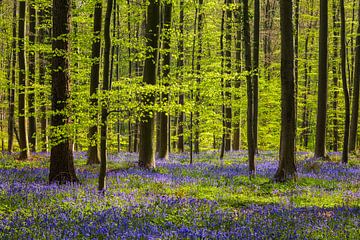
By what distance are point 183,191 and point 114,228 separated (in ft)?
14.9

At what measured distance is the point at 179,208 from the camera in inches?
323

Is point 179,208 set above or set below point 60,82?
below

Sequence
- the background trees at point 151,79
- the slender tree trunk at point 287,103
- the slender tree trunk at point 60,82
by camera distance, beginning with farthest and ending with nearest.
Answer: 1. the slender tree trunk at point 287,103
2. the slender tree trunk at point 60,82
3. the background trees at point 151,79

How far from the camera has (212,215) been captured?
759 cm

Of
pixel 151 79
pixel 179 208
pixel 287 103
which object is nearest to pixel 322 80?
pixel 287 103

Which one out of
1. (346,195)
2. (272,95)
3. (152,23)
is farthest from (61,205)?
(272,95)

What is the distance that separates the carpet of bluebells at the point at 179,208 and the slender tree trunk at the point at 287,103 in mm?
707

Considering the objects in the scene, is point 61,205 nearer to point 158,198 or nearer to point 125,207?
point 125,207

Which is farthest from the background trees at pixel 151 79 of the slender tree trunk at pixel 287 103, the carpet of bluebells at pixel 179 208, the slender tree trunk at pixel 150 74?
the carpet of bluebells at pixel 179 208

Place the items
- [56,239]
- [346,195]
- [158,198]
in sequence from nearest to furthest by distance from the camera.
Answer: [56,239]
[158,198]
[346,195]

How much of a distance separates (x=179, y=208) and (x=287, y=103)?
6789 mm

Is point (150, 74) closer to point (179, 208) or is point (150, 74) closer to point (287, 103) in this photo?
point (287, 103)

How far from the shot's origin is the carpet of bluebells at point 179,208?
6184mm

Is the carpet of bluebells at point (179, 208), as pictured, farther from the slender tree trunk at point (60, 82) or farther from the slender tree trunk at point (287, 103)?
the slender tree trunk at point (287, 103)
